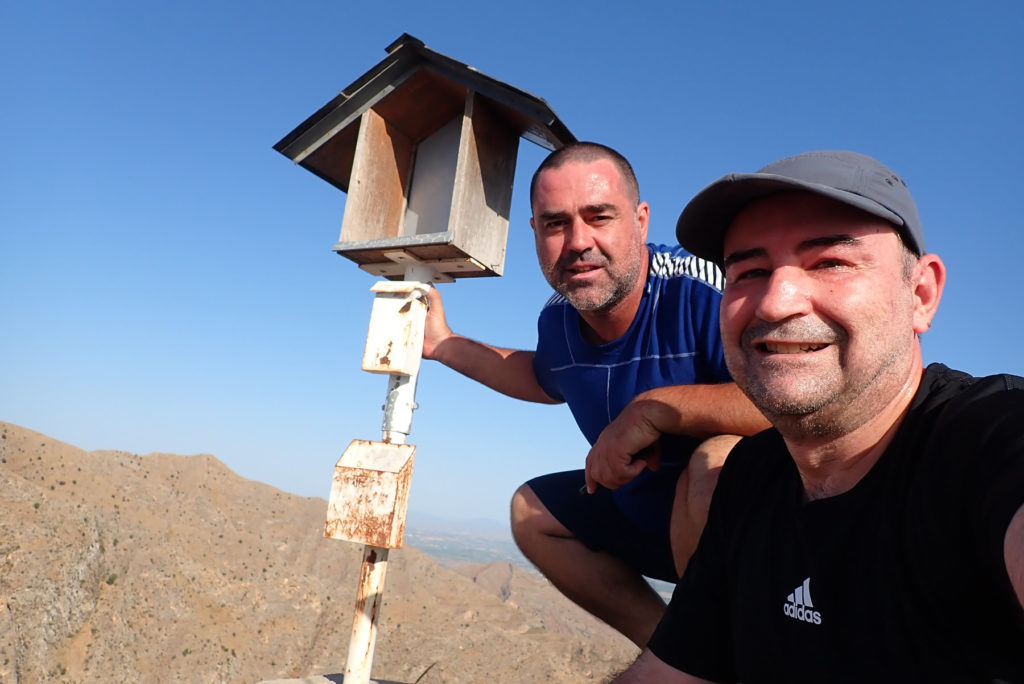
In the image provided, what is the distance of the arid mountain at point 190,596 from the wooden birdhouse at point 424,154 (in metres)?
14.8

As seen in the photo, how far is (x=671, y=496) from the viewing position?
309 cm

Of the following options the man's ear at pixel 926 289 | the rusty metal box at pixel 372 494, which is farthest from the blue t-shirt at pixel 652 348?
the man's ear at pixel 926 289

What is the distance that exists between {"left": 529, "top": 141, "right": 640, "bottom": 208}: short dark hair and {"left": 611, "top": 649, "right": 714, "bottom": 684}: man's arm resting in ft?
7.25

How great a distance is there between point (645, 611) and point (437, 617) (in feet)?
72.8

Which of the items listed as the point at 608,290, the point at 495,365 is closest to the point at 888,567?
the point at 608,290

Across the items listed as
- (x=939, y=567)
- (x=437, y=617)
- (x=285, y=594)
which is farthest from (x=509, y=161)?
(x=285, y=594)

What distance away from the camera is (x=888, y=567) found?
A: 1374 mm

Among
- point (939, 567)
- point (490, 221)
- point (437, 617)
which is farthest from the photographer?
point (437, 617)

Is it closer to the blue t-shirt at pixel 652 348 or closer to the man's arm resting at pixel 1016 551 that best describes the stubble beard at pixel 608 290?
the blue t-shirt at pixel 652 348

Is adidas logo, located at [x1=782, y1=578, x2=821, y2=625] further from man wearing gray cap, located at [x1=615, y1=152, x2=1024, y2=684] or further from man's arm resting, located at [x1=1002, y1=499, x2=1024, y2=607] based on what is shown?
man's arm resting, located at [x1=1002, y1=499, x2=1024, y2=607]

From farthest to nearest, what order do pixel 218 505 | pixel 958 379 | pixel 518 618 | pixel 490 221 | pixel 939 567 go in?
1. pixel 218 505
2. pixel 518 618
3. pixel 490 221
4. pixel 958 379
5. pixel 939 567

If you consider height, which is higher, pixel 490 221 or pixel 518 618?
pixel 490 221

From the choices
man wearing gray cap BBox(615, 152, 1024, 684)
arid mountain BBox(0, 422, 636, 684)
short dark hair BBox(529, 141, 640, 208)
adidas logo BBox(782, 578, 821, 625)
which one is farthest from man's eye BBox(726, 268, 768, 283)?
arid mountain BBox(0, 422, 636, 684)

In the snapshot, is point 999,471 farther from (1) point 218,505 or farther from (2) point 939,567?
(1) point 218,505
